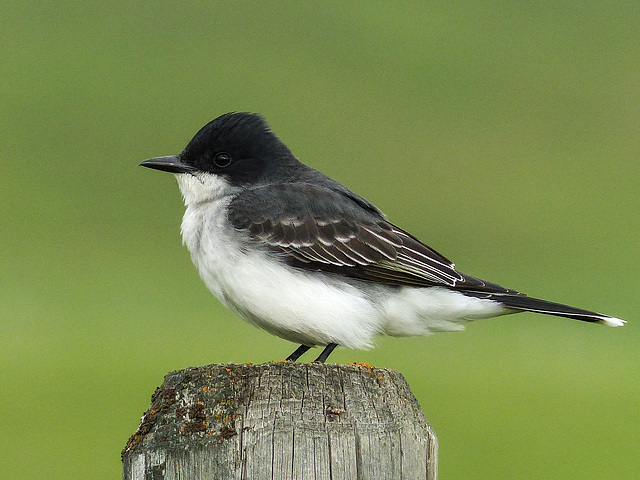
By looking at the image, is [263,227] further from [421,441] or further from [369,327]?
[421,441]

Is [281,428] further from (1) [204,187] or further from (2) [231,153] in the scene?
(2) [231,153]

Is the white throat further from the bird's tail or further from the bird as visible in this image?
the bird's tail

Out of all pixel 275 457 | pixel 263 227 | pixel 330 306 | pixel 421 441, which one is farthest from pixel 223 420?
pixel 263 227

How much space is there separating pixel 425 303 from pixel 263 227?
130 centimetres

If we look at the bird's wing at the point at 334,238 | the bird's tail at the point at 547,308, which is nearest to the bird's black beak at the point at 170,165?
the bird's wing at the point at 334,238

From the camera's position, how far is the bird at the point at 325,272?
5.88 m

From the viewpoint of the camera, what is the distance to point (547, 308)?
19.5 ft

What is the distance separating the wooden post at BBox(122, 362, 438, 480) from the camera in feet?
11.0

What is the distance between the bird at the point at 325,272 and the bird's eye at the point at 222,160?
0.54 ft

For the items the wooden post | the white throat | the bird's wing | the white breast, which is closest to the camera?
the wooden post

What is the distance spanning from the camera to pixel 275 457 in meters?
3.34

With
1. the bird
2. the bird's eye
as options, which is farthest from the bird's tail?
the bird's eye

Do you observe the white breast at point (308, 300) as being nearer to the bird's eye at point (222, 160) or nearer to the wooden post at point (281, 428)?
the bird's eye at point (222, 160)

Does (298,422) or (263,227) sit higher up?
(263,227)
